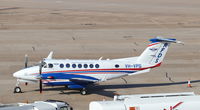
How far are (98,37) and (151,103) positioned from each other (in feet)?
109

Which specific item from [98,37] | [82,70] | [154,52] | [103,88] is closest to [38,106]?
[82,70]

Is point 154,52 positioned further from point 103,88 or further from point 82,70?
point 82,70

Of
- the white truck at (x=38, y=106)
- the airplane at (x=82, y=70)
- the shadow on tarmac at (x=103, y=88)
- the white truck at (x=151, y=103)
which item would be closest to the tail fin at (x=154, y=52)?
the airplane at (x=82, y=70)

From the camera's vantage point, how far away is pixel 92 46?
48.2m

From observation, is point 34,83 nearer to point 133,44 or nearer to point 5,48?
point 5,48

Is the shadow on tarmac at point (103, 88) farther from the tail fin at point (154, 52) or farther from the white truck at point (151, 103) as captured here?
the white truck at point (151, 103)

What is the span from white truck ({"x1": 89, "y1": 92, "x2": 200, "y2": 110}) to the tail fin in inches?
392

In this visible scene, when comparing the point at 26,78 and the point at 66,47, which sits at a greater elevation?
the point at 66,47

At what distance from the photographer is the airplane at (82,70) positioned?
30016mm

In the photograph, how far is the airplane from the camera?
30.0 metres

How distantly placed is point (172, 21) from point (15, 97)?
42.5m

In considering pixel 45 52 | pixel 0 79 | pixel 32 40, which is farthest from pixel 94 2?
pixel 0 79

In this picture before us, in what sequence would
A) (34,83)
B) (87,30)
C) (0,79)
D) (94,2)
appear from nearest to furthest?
1. (34,83)
2. (0,79)
3. (87,30)
4. (94,2)

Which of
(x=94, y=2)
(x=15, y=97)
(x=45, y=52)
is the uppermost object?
(x=94, y=2)
